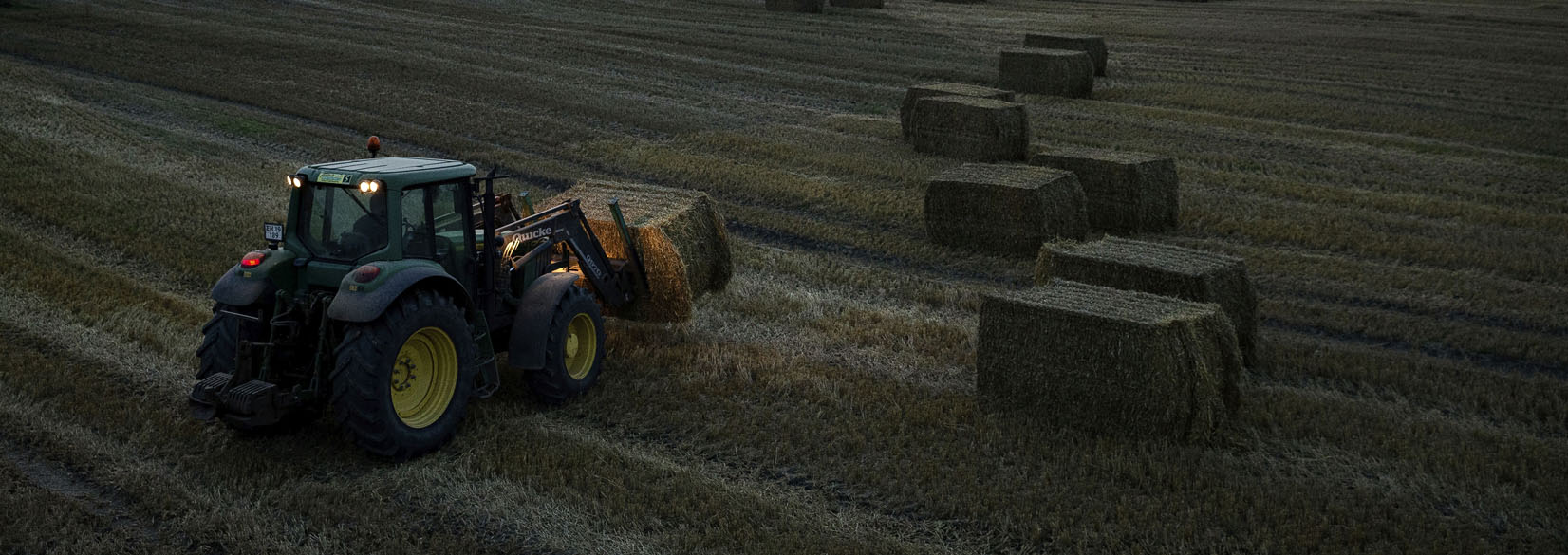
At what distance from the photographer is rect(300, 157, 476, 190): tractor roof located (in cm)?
729

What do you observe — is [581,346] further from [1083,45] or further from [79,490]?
[1083,45]

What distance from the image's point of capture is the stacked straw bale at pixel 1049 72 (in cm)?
2186

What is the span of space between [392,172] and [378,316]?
1025 mm

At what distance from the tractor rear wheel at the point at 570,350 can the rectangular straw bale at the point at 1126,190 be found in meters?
6.95

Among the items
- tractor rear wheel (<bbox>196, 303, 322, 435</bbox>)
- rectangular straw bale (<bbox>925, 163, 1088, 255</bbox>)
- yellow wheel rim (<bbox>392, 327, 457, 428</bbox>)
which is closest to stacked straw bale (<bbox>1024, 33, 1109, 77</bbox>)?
rectangular straw bale (<bbox>925, 163, 1088, 255</bbox>)

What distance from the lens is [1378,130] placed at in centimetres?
1941

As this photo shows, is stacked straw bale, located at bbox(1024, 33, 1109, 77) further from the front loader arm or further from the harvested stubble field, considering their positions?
the front loader arm

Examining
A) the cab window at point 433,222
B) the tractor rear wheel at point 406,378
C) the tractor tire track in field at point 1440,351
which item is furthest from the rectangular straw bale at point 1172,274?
the tractor rear wheel at point 406,378

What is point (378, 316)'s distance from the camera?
22.2 feet

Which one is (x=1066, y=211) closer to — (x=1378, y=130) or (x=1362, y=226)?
(x=1362, y=226)

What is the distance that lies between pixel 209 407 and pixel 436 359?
4.12 feet

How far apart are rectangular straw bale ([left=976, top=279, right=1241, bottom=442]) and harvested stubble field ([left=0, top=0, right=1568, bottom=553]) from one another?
0.20 meters

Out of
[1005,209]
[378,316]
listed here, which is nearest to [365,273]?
[378,316]

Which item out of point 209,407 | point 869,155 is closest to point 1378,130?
point 869,155
